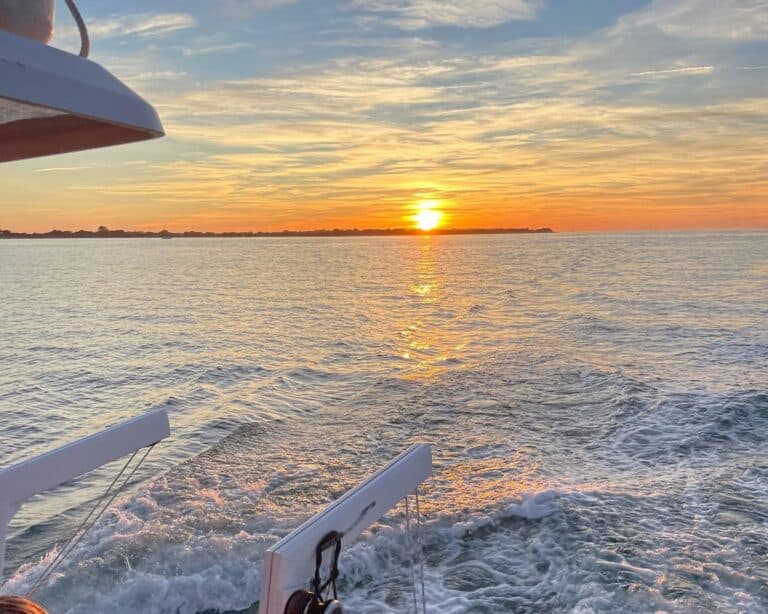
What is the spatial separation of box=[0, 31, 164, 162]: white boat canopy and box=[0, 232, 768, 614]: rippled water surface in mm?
5109

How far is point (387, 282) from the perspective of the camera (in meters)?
56.1

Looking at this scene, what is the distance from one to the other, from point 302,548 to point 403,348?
62.2 feet

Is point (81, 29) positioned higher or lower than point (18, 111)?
higher

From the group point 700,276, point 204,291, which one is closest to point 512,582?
point 204,291

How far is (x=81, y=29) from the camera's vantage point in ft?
7.70

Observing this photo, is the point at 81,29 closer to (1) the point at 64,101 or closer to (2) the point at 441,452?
(1) the point at 64,101

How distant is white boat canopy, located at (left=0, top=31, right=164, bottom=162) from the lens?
1.97 metres

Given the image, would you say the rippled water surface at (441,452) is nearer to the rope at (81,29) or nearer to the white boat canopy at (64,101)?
the white boat canopy at (64,101)

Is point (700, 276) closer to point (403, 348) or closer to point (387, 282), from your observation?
point (387, 282)

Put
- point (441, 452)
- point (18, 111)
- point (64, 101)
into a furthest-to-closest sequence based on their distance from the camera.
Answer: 1. point (441, 452)
2. point (18, 111)
3. point (64, 101)

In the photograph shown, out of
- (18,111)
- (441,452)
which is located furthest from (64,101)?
(441,452)

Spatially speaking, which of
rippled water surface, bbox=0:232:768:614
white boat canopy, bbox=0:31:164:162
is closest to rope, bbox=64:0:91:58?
white boat canopy, bbox=0:31:164:162

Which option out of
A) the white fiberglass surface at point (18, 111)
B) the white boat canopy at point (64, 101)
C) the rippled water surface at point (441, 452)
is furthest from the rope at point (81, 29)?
the rippled water surface at point (441, 452)

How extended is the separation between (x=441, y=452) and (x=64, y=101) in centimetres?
950
